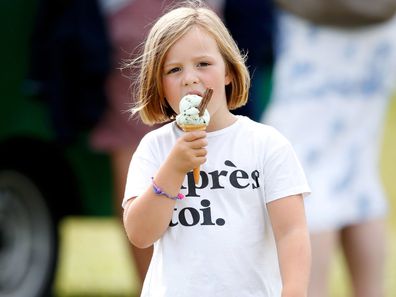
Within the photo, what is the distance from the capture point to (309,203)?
18.7ft

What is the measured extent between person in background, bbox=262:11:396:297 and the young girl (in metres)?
2.32

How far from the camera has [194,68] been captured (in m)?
3.31

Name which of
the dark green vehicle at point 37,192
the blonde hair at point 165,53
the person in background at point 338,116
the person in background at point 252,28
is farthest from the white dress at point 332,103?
the blonde hair at point 165,53

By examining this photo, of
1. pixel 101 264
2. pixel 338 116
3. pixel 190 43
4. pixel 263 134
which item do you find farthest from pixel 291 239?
pixel 101 264

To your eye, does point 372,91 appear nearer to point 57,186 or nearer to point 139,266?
point 139,266

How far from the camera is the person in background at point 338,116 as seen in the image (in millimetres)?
5699

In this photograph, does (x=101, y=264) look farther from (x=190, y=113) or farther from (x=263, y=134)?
(x=190, y=113)

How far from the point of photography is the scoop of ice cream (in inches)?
125

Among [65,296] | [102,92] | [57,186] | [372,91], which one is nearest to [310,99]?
[372,91]

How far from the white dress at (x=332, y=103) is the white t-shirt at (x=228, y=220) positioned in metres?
2.32

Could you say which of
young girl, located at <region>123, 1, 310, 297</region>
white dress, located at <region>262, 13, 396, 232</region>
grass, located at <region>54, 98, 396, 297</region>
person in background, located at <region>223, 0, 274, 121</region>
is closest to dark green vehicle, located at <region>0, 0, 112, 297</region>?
grass, located at <region>54, 98, 396, 297</region>

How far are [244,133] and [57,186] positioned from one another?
12.1ft

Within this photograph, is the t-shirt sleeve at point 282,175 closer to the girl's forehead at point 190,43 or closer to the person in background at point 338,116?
the girl's forehead at point 190,43

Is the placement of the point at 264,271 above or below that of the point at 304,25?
below
